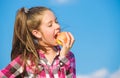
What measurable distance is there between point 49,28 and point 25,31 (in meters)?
0.15

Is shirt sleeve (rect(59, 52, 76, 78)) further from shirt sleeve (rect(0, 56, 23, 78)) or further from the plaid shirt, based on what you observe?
shirt sleeve (rect(0, 56, 23, 78))

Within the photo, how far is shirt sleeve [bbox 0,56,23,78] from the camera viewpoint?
218 cm

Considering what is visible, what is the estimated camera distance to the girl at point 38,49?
2.15 metres

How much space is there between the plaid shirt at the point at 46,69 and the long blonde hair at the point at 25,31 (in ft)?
0.14

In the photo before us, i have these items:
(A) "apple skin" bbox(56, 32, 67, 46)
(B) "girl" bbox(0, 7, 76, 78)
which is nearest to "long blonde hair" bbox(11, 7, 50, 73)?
(B) "girl" bbox(0, 7, 76, 78)

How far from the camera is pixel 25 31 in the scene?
2229 mm

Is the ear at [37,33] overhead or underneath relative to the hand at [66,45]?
overhead

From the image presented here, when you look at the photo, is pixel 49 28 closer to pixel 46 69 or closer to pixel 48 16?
pixel 48 16

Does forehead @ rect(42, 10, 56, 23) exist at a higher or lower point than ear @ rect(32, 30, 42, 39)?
higher

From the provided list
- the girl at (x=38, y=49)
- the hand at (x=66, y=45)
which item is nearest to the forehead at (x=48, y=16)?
the girl at (x=38, y=49)

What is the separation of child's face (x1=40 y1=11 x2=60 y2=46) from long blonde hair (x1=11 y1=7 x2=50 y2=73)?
0.10 ft

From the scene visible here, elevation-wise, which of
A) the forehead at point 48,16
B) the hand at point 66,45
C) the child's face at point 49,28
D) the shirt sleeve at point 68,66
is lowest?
the shirt sleeve at point 68,66

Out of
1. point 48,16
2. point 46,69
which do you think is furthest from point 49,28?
point 46,69

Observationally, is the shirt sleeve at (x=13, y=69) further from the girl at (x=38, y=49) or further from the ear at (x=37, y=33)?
the ear at (x=37, y=33)
